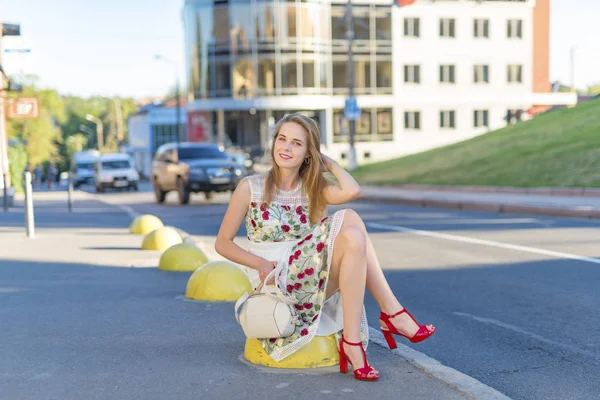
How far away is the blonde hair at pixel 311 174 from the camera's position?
4703mm

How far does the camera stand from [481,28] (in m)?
57.8

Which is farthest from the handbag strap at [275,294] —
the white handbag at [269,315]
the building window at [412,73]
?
the building window at [412,73]

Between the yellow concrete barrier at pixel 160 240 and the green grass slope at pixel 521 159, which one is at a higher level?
the green grass slope at pixel 521 159

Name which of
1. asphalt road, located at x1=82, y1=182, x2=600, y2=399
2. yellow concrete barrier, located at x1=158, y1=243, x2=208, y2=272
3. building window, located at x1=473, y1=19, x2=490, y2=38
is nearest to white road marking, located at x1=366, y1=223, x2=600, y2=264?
asphalt road, located at x1=82, y1=182, x2=600, y2=399

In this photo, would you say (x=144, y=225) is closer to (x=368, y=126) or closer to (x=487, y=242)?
(x=487, y=242)

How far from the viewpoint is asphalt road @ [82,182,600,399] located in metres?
4.82

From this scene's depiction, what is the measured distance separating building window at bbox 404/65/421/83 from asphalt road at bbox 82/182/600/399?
42.6 meters

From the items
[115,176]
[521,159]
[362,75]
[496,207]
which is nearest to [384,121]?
[362,75]

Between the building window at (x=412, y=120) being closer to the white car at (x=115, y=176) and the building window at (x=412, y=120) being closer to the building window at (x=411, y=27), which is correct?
the building window at (x=411, y=27)

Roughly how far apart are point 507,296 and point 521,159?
18408 mm

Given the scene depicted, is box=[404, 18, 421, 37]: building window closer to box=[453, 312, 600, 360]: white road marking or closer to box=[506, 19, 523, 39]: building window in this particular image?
box=[506, 19, 523, 39]: building window

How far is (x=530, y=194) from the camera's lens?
20125 mm

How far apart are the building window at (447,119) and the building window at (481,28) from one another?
223 inches

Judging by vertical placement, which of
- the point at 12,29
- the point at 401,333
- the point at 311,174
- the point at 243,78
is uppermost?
the point at 243,78
